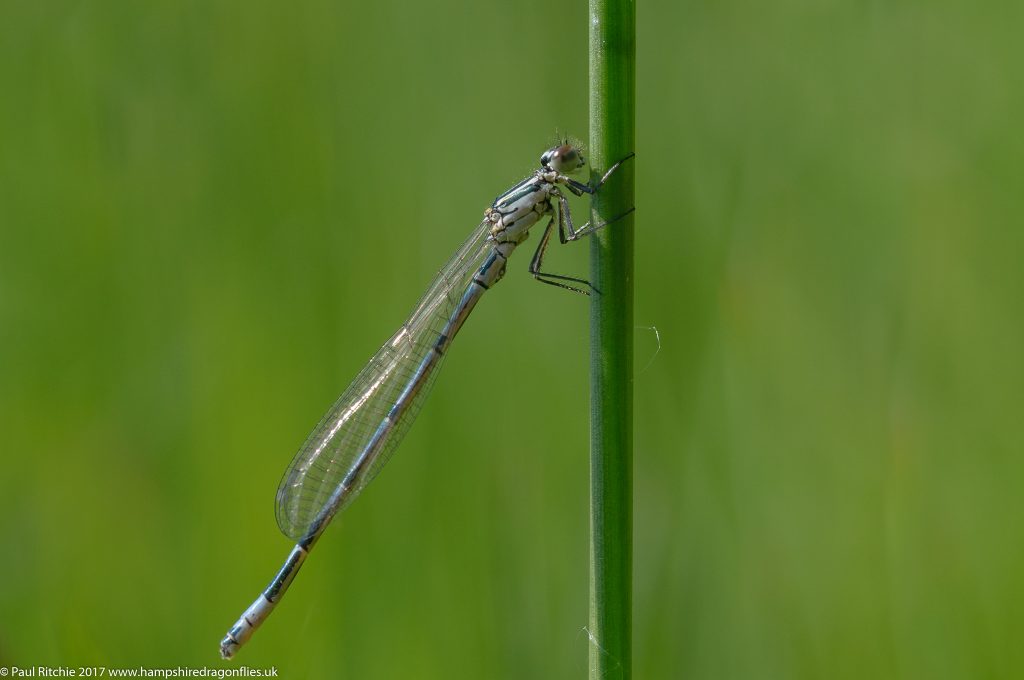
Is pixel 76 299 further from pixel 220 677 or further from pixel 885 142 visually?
pixel 885 142

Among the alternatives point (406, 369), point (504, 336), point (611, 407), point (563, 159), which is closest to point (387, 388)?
point (406, 369)

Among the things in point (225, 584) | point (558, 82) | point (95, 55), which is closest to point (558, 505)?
point (225, 584)

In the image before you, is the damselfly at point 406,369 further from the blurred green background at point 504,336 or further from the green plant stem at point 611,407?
the green plant stem at point 611,407

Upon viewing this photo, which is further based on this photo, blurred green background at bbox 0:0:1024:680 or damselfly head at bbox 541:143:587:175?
damselfly head at bbox 541:143:587:175

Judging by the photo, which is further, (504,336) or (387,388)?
(504,336)

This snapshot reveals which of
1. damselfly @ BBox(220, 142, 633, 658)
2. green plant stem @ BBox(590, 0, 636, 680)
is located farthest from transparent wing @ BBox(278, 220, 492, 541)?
green plant stem @ BBox(590, 0, 636, 680)

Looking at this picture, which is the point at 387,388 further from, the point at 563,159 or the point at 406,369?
the point at 563,159

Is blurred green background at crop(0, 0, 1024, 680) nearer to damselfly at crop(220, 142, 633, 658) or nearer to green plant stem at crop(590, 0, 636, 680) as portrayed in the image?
damselfly at crop(220, 142, 633, 658)
